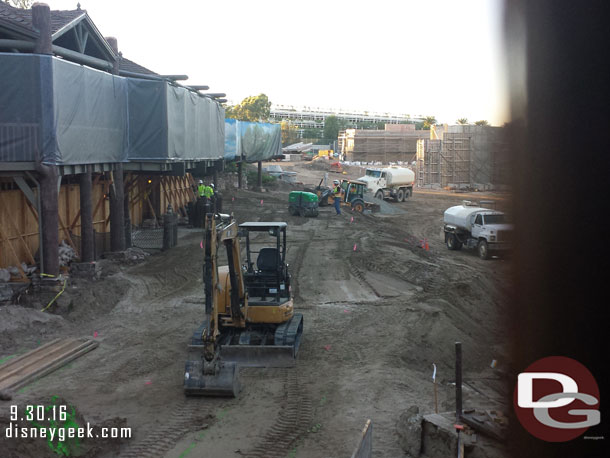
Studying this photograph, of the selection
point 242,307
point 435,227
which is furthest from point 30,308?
point 435,227

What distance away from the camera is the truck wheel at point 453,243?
28266mm

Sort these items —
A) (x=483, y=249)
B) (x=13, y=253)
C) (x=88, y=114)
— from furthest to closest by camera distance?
(x=483, y=249)
(x=88, y=114)
(x=13, y=253)

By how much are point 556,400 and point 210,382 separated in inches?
277

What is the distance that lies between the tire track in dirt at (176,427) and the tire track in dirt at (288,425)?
3.65ft

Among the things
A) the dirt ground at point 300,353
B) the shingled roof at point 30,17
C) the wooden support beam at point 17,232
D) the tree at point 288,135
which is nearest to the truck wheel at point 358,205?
the dirt ground at point 300,353

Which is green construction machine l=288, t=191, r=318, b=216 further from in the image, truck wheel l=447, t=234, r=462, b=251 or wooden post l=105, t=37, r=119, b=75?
wooden post l=105, t=37, r=119, b=75

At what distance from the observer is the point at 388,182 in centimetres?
4575

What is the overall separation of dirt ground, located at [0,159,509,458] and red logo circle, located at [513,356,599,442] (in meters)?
0.29

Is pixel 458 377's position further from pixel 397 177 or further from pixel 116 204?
pixel 397 177

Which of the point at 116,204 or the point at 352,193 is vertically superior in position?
the point at 116,204

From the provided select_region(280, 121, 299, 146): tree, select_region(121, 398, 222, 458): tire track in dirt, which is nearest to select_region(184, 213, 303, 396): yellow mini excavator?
select_region(121, 398, 222, 458): tire track in dirt

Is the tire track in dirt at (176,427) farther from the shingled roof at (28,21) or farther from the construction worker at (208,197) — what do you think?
the construction worker at (208,197)

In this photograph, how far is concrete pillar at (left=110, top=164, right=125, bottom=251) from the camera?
20.5m

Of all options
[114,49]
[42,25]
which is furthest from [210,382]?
[114,49]
